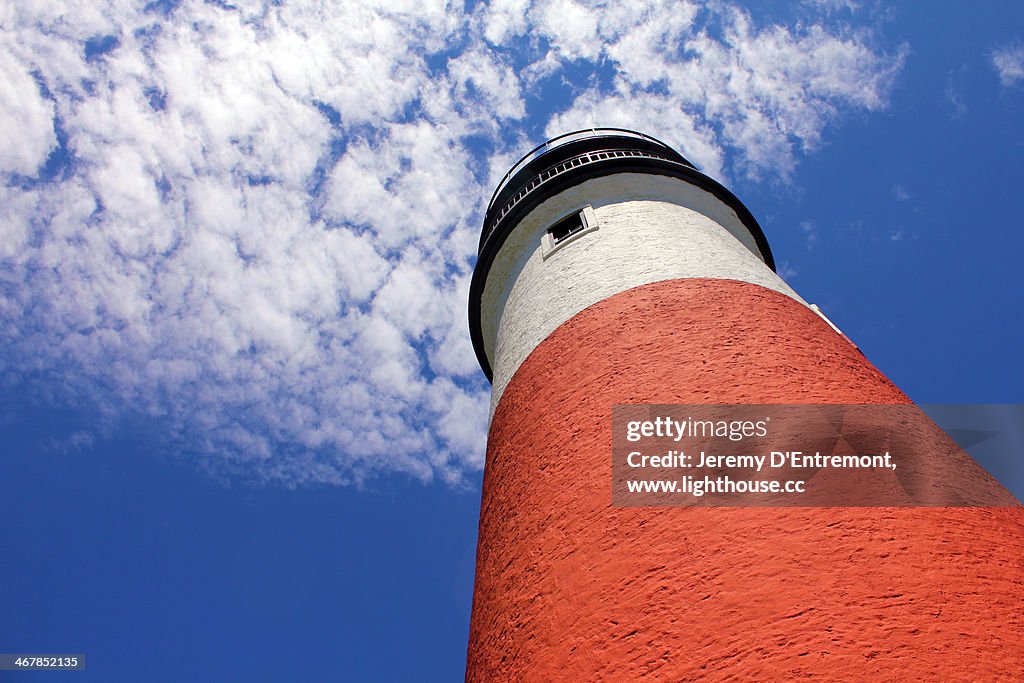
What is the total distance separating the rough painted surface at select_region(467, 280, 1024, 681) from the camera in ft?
9.02

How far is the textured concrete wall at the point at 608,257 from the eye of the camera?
6277mm

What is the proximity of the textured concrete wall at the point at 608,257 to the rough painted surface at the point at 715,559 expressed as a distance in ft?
3.00

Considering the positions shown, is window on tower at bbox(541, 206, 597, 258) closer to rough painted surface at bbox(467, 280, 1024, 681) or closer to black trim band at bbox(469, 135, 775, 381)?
black trim band at bbox(469, 135, 775, 381)

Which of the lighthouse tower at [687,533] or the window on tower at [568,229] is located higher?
the window on tower at [568,229]

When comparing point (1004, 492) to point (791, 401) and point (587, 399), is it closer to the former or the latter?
point (791, 401)

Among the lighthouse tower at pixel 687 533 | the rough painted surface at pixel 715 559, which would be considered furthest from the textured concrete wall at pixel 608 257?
the rough painted surface at pixel 715 559

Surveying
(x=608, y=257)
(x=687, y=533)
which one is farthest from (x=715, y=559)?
(x=608, y=257)

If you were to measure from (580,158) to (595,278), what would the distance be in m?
3.83

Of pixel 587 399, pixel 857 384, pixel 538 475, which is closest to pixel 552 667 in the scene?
pixel 538 475

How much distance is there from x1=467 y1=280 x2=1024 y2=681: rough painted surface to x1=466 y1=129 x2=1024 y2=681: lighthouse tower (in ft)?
0.04

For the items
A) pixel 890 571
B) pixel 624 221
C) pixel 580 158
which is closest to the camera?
pixel 890 571

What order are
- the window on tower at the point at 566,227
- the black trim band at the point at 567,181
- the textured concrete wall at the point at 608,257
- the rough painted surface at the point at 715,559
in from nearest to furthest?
the rough painted surface at the point at 715,559, the textured concrete wall at the point at 608,257, the window on tower at the point at 566,227, the black trim band at the point at 567,181

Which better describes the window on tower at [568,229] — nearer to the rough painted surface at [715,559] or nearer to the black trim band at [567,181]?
the black trim band at [567,181]

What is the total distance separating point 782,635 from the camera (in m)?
2.79
